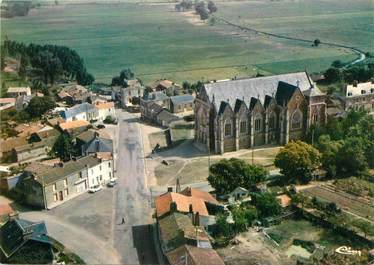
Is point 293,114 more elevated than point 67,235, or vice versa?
point 293,114

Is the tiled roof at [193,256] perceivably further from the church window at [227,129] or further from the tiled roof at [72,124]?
the tiled roof at [72,124]

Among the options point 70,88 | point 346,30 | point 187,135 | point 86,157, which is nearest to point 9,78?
point 70,88

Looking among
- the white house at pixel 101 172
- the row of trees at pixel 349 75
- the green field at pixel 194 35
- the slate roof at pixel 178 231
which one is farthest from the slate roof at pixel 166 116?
the row of trees at pixel 349 75

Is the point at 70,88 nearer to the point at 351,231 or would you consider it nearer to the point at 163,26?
the point at 351,231

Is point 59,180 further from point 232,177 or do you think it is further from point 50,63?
point 50,63

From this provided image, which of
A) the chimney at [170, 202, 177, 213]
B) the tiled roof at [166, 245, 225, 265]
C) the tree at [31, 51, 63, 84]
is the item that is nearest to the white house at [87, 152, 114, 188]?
the chimney at [170, 202, 177, 213]

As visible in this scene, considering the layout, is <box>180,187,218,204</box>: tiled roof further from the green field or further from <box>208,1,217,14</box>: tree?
<box>208,1,217,14</box>: tree
